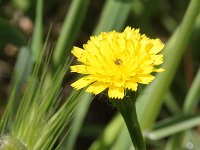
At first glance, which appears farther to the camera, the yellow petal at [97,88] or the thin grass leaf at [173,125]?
the thin grass leaf at [173,125]

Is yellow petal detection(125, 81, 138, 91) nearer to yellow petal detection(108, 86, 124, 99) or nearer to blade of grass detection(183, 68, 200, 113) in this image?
yellow petal detection(108, 86, 124, 99)

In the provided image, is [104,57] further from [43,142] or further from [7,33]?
[7,33]

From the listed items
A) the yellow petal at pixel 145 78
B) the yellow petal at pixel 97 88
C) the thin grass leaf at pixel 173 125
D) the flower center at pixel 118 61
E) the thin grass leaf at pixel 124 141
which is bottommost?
the thin grass leaf at pixel 124 141

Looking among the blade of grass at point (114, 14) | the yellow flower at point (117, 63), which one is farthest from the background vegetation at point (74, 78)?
the yellow flower at point (117, 63)

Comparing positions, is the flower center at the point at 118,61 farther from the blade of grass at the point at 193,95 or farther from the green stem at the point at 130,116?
the blade of grass at the point at 193,95

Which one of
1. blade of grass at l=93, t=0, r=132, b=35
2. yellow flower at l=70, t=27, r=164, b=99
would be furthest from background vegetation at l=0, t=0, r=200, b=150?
yellow flower at l=70, t=27, r=164, b=99

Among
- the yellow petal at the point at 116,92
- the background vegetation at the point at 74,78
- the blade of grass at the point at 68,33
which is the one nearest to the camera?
the yellow petal at the point at 116,92

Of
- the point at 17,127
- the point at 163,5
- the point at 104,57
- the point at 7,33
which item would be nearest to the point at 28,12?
the point at 7,33
